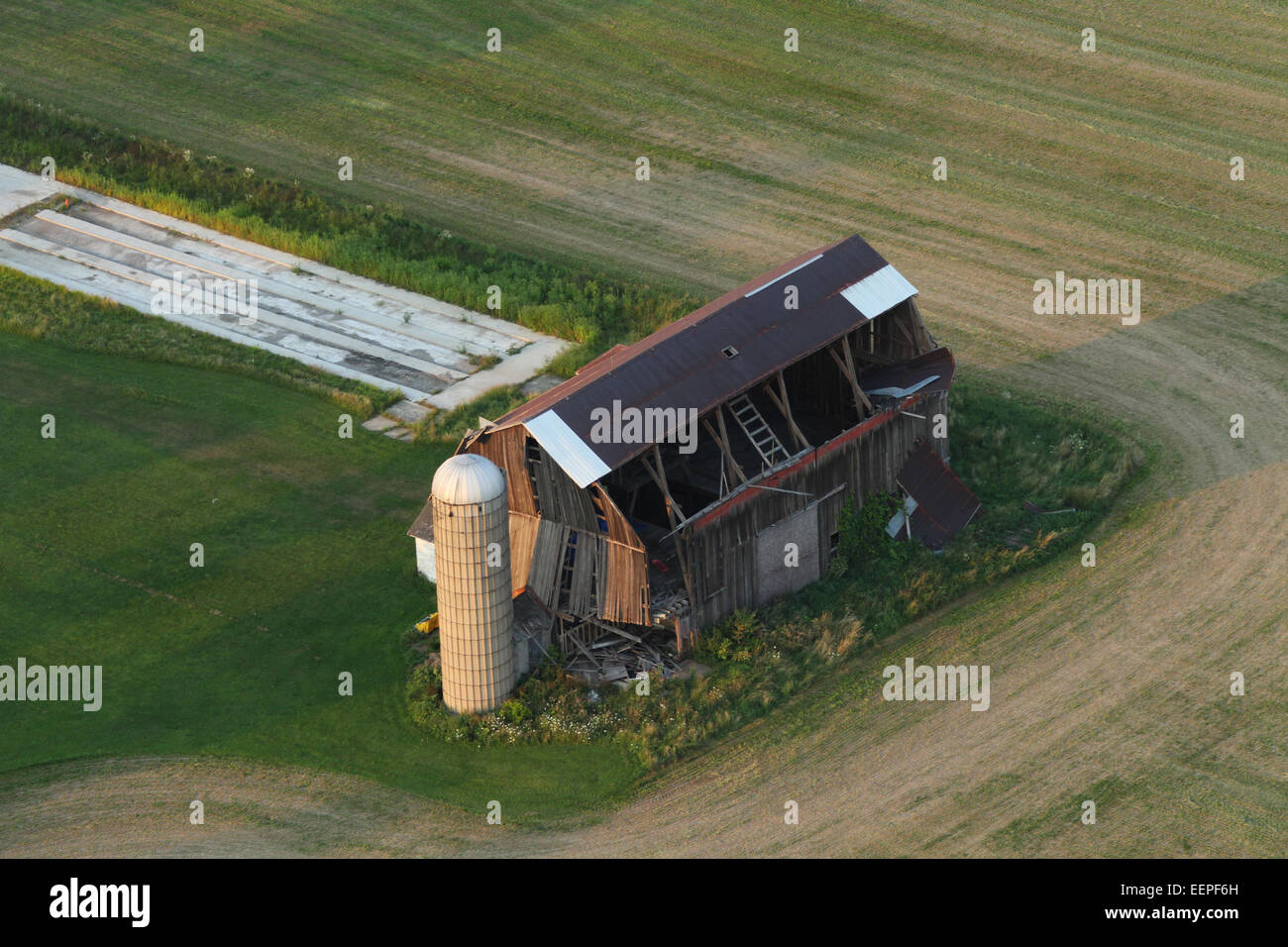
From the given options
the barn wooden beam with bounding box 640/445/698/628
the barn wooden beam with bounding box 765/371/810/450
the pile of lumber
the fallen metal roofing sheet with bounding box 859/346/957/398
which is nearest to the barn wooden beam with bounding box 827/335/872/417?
the fallen metal roofing sheet with bounding box 859/346/957/398

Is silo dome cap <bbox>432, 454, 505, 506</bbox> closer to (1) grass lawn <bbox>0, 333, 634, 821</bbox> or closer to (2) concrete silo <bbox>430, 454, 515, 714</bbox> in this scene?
(2) concrete silo <bbox>430, 454, 515, 714</bbox>

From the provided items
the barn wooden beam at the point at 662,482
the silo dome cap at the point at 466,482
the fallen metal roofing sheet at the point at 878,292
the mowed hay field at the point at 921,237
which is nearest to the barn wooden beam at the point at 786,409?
the fallen metal roofing sheet at the point at 878,292

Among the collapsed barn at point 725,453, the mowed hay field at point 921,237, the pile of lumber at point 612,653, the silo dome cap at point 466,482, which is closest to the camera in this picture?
the mowed hay field at point 921,237

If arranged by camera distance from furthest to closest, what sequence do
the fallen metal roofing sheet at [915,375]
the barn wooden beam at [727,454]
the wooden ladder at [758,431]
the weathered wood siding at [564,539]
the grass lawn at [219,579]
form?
the fallen metal roofing sheet at [915,375] < the wooden ladder at [758,431] < the barn wooden beam at [727,454] < the weathered wood siding at [564,539] < the grass lawn at [219,579]

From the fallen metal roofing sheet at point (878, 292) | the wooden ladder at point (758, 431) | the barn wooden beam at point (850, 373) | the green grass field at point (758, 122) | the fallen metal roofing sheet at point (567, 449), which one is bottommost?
the fallen metal roofing sheet at point (567, 449)

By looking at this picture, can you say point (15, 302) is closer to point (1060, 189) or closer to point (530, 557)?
point (530, 557)

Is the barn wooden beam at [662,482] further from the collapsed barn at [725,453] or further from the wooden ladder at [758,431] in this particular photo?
the wooden ladder at [758,431]

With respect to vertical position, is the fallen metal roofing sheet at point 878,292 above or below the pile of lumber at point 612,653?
above
